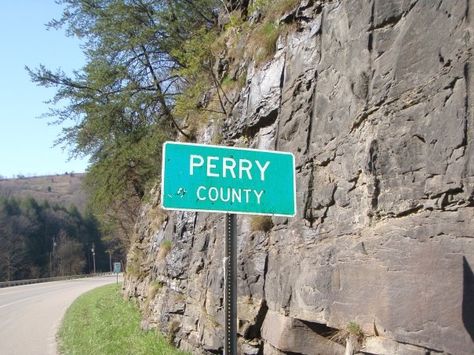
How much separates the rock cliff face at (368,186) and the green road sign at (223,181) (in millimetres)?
1432

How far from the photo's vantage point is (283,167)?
3254mm

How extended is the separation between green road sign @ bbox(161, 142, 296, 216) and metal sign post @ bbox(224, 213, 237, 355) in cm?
16

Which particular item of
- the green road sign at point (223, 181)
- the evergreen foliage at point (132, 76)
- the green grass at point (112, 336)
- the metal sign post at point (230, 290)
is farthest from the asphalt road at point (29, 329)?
the green road sign at point (223, 181)

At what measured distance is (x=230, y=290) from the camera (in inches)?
122

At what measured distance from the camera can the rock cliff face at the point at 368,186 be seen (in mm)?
3797

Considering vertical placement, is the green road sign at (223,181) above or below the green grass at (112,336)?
above

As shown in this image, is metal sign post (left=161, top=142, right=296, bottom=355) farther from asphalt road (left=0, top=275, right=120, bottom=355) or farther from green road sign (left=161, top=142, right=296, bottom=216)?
asphalt road (left=0, top=275, right=120, bottom=355)

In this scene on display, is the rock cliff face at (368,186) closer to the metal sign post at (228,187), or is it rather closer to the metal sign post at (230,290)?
the metal sign post at (228,187)

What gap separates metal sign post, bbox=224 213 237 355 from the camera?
3.06 meters

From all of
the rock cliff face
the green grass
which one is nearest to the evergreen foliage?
the green grass

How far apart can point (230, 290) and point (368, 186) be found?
2.25m

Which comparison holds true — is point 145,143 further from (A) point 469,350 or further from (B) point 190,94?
(A) point 469,350

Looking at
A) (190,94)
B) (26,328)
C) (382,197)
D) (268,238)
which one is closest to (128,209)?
(26,328)

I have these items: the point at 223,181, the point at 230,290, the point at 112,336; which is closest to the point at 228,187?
the point at 223,181
